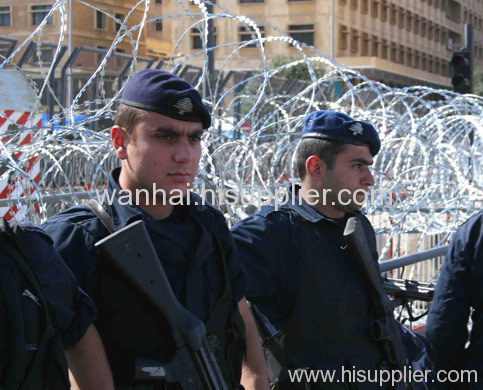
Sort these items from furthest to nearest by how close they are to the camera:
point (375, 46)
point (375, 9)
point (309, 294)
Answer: point (375, 46) → point (375, 9) → point (309, 294)

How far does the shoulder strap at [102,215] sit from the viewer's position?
2016 mm

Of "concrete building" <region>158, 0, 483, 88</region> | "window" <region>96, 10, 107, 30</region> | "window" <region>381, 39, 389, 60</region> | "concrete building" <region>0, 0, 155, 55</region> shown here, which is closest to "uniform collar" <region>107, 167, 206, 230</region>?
"concrete building" <region>0, 0, 155, 55</region>

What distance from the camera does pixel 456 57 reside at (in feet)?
39.2

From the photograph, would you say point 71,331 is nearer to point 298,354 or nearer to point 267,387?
point 267,387

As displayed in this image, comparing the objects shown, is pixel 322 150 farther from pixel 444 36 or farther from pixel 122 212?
pixel 444 36

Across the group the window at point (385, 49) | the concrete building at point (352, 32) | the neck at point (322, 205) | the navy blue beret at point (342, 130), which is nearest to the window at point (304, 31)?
the concrete building at point (352, 32)

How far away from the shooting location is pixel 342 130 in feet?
9.90

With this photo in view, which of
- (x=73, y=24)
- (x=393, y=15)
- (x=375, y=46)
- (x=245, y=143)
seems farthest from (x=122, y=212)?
(x=393, y=15)

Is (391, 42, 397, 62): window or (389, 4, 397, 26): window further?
(391, 42, 397, 62): window

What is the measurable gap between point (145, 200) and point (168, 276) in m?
0.20

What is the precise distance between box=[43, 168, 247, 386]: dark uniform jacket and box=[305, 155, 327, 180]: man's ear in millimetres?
815

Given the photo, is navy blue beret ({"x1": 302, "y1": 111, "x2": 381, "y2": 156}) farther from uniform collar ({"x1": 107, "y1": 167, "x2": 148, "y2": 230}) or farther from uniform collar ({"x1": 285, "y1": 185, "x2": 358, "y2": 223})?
uniform collar ({"x1": 107, "y1": 167, "x2": 148, "y2": 230})

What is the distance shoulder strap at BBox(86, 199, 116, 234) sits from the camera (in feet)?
6.61

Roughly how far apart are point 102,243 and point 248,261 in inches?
34.2
